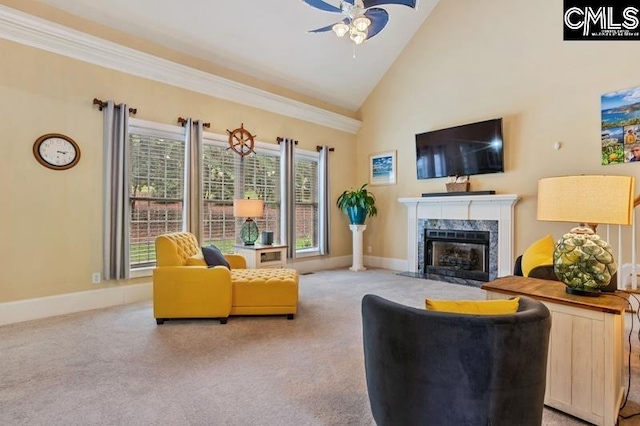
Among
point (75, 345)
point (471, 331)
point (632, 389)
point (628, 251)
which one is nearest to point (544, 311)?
point (471, 331)

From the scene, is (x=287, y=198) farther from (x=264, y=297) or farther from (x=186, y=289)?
(x=186, y=289)

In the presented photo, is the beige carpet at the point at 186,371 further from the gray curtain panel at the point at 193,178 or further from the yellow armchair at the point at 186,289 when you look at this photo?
the gray curtain panel at the point at 193,178

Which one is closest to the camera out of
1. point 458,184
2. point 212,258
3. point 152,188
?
point 212,258

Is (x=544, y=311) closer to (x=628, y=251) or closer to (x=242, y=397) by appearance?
(x=242, y=397)

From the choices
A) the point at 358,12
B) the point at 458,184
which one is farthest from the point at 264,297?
the point at 458,184

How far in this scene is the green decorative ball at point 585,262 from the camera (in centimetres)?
184

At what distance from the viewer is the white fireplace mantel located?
17.3ft

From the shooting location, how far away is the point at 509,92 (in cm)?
541

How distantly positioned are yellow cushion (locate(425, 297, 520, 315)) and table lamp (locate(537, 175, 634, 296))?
2.35ft

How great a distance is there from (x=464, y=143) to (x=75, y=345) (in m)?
5.90

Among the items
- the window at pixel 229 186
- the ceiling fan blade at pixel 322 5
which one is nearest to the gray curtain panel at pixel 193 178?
the window at pixel 229 186

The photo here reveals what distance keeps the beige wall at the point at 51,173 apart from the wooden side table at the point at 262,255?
175 cm

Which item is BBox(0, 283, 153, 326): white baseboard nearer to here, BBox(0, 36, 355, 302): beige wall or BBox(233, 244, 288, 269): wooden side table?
BBox(0, 36, 355, 302): beige wall

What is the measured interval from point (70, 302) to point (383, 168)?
5.66 metres
